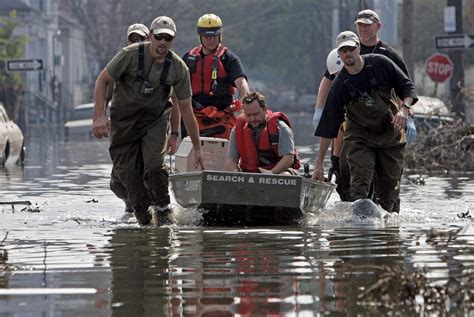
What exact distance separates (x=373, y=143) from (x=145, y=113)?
2089mm

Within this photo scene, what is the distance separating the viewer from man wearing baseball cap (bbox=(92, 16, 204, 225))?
47.2 feet

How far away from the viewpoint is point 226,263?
11094 millimetres

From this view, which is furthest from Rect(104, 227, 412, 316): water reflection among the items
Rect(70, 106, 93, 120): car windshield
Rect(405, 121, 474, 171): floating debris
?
Rect(70, 106, 93, 120): car windshield

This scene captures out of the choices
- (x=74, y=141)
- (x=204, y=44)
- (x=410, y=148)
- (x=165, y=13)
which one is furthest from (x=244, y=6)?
(x=204, y=44)

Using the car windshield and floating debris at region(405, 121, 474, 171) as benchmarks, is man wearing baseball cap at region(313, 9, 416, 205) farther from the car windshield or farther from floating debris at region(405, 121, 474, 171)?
the car windshield

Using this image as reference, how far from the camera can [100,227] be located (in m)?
14.7

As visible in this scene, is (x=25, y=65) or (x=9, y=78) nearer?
(x=25, y=65)

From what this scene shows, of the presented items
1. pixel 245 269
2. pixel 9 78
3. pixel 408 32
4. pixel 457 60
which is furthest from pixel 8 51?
pixel 245 269

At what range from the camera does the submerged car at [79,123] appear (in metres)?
54.3

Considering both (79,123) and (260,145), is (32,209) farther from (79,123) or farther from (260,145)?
(79,123)

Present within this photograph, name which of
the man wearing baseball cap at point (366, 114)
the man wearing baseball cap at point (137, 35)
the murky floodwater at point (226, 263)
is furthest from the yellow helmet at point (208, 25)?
the man wearing baseball cap at point (366, 114)

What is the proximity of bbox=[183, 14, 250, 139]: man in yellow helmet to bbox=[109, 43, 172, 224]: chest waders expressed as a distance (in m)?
1.82

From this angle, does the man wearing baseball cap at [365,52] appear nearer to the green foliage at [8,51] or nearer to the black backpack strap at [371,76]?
the black backpack strap at [371,76]

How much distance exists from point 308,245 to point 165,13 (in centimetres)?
7438
